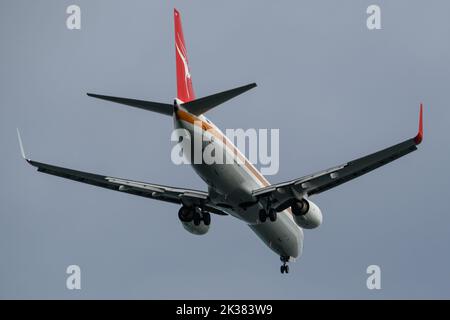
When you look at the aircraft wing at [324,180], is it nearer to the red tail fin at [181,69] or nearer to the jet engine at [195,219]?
the jet engine at [195,219]

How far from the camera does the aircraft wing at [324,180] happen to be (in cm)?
3672

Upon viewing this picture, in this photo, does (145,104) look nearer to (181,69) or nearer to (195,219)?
(181,69)

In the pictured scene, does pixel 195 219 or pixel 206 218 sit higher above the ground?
pixel 206 218

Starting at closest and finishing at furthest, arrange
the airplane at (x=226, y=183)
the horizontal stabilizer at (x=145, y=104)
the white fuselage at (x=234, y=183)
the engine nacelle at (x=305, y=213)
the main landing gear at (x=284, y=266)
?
1. the horizontal stabilizer at (x=145, y=104)
2. the airplane at (x=226, y=183)
3. the white fuselage at (x=234, y=183)
4. the engine nacelle at (x=305, y=213)
5. the main landing gear at (x=284, y=266)

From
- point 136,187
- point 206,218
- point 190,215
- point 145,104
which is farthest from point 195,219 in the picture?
point 145,104

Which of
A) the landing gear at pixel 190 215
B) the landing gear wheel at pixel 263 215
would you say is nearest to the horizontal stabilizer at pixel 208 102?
the landing gear wheel at pixel 263 215

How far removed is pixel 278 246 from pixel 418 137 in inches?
563

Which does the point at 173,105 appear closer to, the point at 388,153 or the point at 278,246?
the point at 388,153

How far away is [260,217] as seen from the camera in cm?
4003

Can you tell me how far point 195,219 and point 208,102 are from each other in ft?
29.2

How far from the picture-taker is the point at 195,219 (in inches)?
1649

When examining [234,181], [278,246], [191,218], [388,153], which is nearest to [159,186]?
[191,218]
